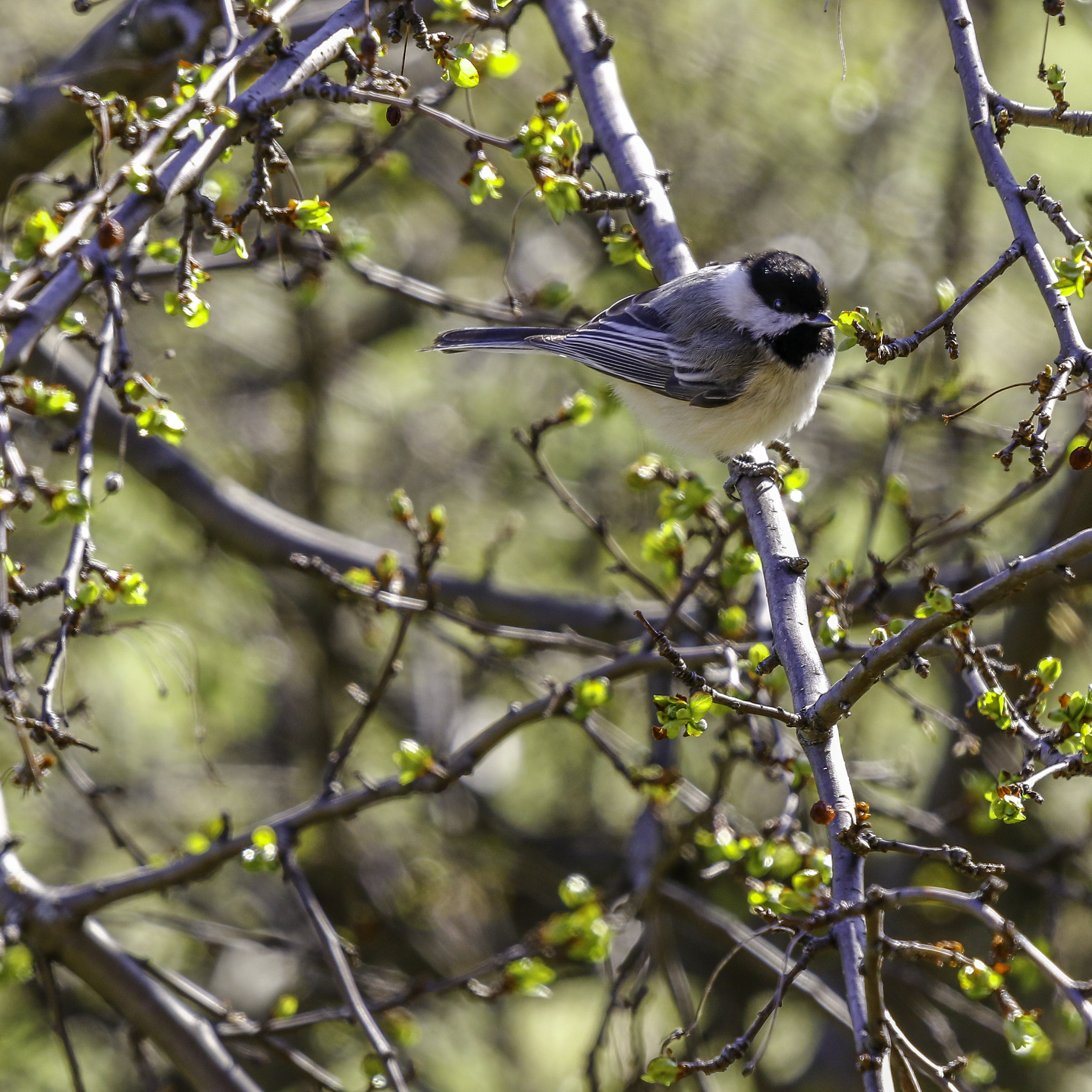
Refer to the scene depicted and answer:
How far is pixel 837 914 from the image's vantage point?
4.64 ft

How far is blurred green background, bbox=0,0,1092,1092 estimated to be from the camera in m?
4.95

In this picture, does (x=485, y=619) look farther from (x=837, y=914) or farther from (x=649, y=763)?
(x=837, y=914)

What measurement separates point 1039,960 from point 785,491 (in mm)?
1590

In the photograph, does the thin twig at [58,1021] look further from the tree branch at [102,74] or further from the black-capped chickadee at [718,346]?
the tree branch at [102,74]

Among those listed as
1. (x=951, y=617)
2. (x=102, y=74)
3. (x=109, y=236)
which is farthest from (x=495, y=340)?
(x=951, y=617)

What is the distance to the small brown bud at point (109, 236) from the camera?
1.87 m

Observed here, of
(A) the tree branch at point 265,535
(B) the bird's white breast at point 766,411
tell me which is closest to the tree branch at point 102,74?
(A) the tree branch at point 265,535

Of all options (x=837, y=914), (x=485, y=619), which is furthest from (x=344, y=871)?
(x=837, y=914)

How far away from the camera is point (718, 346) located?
352 cm

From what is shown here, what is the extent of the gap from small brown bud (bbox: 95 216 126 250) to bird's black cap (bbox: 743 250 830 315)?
7.02ft

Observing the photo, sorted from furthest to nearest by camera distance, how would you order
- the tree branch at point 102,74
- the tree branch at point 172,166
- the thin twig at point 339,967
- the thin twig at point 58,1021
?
1. the tree branch at point 102,74
2. the thin twig at point 58,1021
3. the thin twig at point 339,967
4. the tree branch at point 172,166

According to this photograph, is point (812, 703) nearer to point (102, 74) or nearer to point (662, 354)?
point (662, 354)

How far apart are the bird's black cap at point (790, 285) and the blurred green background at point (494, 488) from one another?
1674 mm

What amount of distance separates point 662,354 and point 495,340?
607 millimetres
